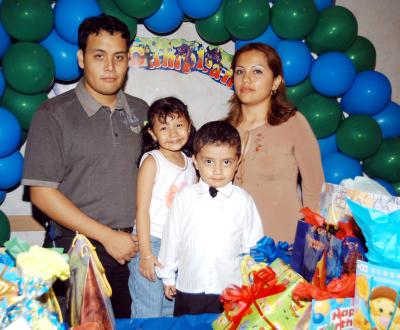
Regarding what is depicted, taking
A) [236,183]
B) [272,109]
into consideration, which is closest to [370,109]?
[272,109]

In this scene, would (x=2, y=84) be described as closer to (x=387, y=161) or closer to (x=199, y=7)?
(x=199, y=7)

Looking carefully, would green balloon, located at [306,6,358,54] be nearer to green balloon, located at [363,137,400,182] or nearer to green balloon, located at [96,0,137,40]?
Answer: green balloon, located at [363,137,400,182]

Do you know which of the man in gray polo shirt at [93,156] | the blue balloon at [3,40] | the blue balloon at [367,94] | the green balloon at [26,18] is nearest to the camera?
the man in gray polo shirt at [93,156]

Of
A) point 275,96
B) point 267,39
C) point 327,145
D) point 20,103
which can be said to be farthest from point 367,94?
point 20,103

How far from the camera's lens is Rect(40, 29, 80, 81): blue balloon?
9.27 ft

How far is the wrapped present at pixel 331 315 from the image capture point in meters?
0.98

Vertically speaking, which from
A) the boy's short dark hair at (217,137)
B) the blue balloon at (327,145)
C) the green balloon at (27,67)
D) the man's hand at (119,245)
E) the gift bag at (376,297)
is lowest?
the man's hand at (119,245)

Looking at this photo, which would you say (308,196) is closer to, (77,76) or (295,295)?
(295,295)

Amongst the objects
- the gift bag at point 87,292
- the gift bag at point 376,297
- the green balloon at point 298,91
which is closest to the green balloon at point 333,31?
the green balloon at point 298,91

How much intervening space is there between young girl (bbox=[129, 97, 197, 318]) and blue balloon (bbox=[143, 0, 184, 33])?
4.30ft

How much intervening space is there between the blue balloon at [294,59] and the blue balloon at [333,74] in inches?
3.9

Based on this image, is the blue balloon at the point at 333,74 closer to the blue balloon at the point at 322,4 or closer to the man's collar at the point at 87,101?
the blue balloon at the point at 322,4

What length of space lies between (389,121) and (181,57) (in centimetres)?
192

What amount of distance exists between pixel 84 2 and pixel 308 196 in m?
2.00
